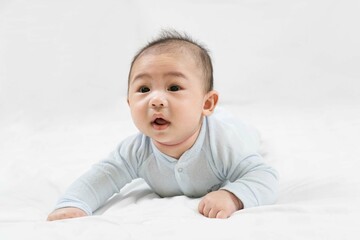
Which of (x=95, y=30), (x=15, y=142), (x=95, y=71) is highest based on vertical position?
(x=95, y=30)

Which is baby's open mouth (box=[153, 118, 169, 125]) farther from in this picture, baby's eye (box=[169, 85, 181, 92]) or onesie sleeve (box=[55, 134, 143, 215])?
onesie sleeve (box=[55, 134, 143, 215])

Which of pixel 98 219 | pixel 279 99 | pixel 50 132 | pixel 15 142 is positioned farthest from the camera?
pixel 279 99

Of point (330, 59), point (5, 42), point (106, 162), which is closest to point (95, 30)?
point (5, 42)

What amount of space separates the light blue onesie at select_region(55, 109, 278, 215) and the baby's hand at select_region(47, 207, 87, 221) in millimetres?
18

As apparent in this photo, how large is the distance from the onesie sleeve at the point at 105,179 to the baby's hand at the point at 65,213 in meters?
0.04

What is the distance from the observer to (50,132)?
2207mm

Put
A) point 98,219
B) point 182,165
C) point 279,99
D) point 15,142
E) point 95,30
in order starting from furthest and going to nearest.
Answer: point 95,30
point 279,99
point 15,142
point 182,165
point 98,219

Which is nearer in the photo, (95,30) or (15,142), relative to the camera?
(15,142)

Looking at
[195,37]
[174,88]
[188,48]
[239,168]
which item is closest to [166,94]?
[174,88]

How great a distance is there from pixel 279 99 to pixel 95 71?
30.7 inches

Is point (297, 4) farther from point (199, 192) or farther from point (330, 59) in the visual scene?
point (199, 192)

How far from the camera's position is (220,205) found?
130 cm

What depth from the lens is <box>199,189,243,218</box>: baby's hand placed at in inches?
50.7

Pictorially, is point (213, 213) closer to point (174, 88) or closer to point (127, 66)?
point (174, 88)
